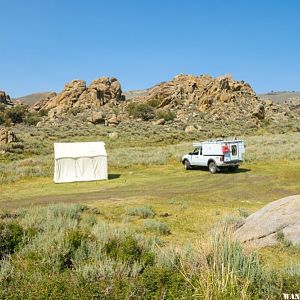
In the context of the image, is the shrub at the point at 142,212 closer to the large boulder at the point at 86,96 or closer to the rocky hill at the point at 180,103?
the rocky hill at the point at 180,103

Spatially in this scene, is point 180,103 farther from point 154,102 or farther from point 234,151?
point 234,151

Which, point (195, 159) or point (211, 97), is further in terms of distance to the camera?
point (211, 97)

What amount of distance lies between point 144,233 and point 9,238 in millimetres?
4498

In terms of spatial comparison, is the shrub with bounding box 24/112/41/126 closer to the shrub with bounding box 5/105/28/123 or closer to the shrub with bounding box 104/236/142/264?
the shrub with bounding box 5/105/28/123

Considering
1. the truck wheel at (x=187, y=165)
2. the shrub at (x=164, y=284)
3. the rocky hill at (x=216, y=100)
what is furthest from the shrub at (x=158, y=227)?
the rocky hill at (x=216, y=100)

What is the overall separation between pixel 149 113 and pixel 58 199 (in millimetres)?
65296

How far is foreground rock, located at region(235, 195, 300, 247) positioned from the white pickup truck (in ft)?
52.5

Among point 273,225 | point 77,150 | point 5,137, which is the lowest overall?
point 273,225

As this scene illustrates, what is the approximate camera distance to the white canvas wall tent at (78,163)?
25391 millimetres

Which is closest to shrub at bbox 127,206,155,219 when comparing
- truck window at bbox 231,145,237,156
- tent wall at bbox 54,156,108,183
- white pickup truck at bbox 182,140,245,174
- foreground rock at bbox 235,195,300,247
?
foreground rock at bbox 235,195,300,247

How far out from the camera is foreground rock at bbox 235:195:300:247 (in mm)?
10016

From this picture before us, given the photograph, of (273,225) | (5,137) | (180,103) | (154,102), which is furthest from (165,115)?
(273,225)

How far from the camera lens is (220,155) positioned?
89.6ft

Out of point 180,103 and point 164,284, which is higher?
point 180,103
